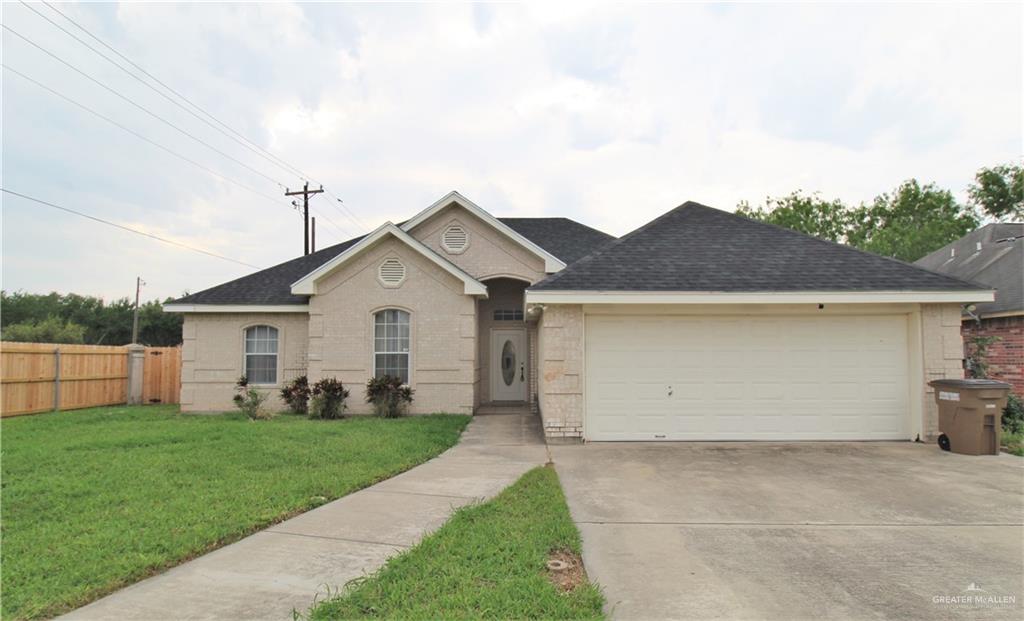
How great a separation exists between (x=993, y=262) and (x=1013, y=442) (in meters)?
10.2

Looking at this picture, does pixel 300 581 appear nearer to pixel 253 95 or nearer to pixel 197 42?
pixel 197 42

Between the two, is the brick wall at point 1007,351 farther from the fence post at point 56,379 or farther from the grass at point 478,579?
the fence post at point 56,379

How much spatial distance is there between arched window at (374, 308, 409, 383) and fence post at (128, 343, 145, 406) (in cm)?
989

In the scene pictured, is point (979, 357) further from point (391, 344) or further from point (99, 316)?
point (99, 316)

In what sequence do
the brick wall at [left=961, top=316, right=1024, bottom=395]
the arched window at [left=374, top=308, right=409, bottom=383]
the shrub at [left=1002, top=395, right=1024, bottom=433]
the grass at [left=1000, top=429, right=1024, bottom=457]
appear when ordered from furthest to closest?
the arched window at [left=374, top=308, right=409, bottom=383], the brick wall at [left=961, top=316, right=1024, bottom=395], the shrub at [left=1002, top=395, right=1024, bottom=433], the grass at [left=1000, top=429, right=1024, bottom=457]

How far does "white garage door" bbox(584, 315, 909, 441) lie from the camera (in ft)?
32.1

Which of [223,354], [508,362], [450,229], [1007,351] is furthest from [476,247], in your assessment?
[1007,351]

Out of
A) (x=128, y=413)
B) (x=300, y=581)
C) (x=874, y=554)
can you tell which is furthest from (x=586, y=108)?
(x=128, y=413)

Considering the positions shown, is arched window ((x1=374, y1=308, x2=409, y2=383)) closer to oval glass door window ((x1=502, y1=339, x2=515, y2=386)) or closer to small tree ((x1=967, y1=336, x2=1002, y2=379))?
oval glass door window ((x1=502, y1=339, x2=515, y2=386))

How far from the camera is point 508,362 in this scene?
1588cm

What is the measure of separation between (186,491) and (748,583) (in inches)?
236

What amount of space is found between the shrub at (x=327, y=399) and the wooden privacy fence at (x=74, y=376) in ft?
26.7

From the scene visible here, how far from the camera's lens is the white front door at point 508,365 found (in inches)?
622

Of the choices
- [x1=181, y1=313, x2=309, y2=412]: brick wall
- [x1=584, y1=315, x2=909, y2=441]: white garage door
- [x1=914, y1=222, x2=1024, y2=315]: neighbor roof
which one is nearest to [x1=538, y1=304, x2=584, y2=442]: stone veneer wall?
[x1=584, y1=315, x2=909, y2=441]: white garage door
